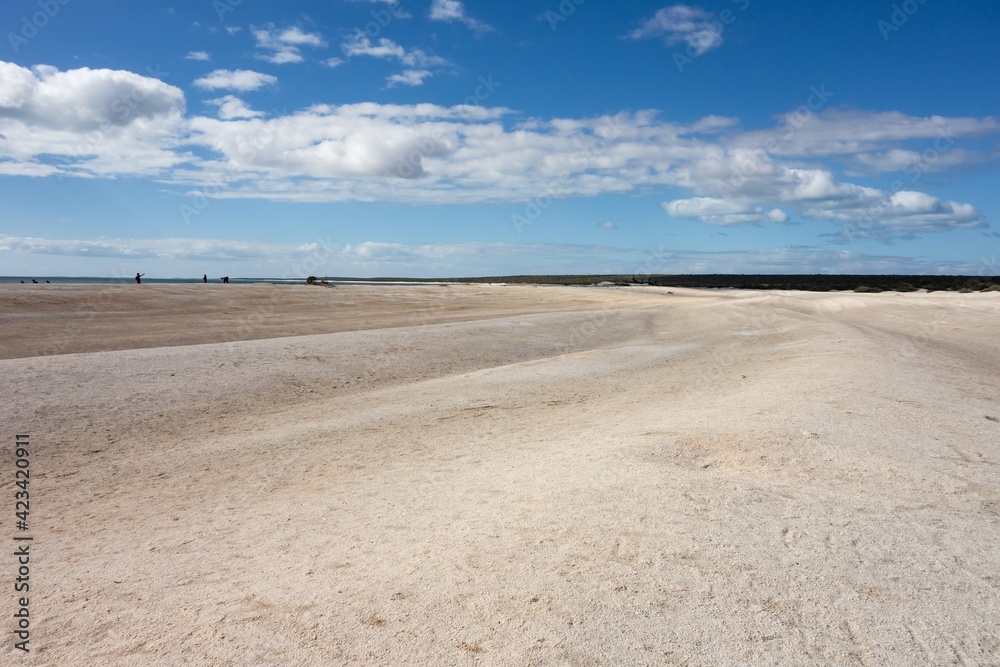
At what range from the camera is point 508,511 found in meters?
6.29

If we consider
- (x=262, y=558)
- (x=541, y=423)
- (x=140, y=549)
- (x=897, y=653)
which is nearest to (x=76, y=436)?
(x=140, y=549)

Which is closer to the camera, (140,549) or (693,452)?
(140,549)

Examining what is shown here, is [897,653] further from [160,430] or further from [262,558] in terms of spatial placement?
[160,430]

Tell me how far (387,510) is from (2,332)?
20915 millimetres

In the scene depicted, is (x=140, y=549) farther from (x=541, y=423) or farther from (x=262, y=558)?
(x=541, y=423)

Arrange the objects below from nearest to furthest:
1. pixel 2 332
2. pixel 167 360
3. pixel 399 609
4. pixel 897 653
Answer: pixel 897 653 → pixel 399 609 → pixel 167 360 → pixel 2 332

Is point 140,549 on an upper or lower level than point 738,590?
lower

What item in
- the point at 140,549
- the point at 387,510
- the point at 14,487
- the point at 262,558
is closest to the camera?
the point at 262,558

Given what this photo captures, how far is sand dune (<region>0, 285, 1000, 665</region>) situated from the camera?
430 cm

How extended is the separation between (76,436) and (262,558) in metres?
6.37

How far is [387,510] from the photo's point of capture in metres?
6.98

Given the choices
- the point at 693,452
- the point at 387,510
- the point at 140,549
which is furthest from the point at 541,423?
the point at 140,549

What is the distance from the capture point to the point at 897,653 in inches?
156

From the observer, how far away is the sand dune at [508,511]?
4.30 meters
